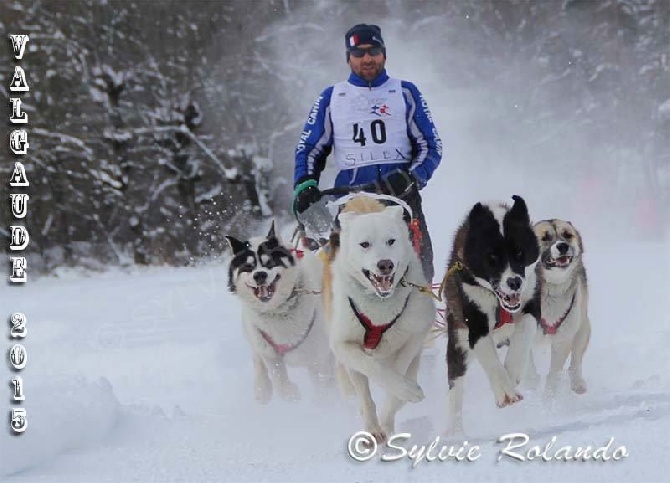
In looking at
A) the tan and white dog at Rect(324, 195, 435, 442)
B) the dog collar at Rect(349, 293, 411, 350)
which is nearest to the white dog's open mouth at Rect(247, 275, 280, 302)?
the tan and white dog at Rect(324, 195, 435, 442)

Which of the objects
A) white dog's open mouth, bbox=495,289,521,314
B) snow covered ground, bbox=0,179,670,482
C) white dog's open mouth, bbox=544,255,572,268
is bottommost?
snow covered ground, bbox=0,179,670,482

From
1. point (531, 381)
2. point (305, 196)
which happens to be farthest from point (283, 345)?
point (531, 381)

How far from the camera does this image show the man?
5.07m

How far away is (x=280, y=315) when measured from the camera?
5.18 meters

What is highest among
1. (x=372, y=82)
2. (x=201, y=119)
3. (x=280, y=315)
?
(x=201, y=119)

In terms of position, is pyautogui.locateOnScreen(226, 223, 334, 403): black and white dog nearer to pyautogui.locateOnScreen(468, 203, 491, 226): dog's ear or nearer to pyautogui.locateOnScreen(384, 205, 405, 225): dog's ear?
pyautogui.locateOnScreen(384, 205, 405, 225): dog's ear

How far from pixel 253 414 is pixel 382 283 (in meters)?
1.57

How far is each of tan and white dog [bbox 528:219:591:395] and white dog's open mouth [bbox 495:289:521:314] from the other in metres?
0.91

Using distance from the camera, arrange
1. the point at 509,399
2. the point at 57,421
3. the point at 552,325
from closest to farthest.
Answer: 1. the point at 509,399
2. the point at 57,421
3. the point at 552,325

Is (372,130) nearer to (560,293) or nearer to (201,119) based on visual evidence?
(560,293)

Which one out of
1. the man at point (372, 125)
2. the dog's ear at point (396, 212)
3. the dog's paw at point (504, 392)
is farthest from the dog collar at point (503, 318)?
the man at point (372, 125)

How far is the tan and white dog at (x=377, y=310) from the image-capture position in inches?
161

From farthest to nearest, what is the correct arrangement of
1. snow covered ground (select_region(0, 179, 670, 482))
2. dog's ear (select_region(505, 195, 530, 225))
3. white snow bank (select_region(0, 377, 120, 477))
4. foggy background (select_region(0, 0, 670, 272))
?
foggy background (select_region(0, 0, 670, 272)), white snow bank (select_region(0, 377, 120, 477)), dog's ear (select_region(505, 195, 530, 225)), snow covered ground (select_region(0, 179, 670, 482))

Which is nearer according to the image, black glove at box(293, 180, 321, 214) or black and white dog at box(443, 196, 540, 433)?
black and white dog at box(443, 196, 540, 433)
